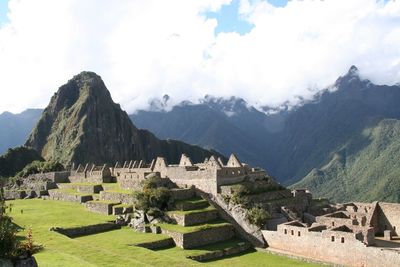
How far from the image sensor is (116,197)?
40.0 m

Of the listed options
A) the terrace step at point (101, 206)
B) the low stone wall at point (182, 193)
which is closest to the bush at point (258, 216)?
the low stone wall at point (182, 193)

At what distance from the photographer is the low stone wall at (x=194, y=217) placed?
3278 cm

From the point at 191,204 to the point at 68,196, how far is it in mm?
16628

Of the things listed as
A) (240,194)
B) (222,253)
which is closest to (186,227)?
(222,253)

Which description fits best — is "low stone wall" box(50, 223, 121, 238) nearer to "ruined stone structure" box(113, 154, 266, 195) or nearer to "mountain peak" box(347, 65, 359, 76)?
"ruined stone structure" box(113, 154, 266, 195)

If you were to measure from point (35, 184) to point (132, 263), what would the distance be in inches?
1477

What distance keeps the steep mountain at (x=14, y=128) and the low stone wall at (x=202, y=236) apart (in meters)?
151

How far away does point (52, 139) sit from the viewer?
15775cm

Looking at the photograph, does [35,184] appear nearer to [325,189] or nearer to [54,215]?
[54,215]

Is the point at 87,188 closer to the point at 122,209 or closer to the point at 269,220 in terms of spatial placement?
the point at 122,209

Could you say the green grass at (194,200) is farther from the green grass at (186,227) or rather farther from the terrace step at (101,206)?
the terrace step at (101,206)

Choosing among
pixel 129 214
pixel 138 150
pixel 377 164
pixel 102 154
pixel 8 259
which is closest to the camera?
pixel 8 259

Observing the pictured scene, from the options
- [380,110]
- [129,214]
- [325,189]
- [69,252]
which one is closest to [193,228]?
[129,214]

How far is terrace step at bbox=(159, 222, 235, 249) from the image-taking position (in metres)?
30.5
